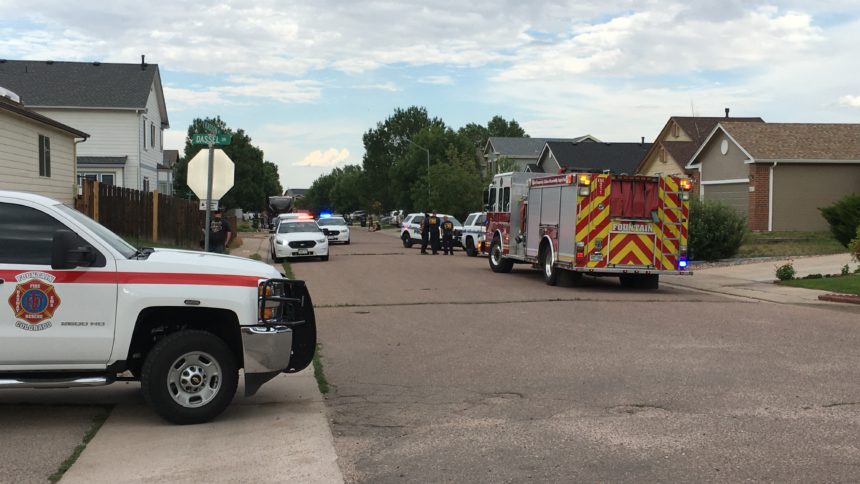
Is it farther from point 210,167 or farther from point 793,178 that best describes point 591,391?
point 793,178

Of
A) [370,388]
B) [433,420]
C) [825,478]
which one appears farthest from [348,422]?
[825,478]

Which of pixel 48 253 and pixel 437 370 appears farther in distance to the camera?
pixel 437 370

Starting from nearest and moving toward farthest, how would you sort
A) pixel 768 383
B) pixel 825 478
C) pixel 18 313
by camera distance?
pixel 825 478 → pixel 18 313 → pixel 768 383

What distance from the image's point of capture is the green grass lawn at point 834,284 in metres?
16.7

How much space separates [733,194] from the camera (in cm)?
3494

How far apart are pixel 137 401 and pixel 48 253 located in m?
1.82

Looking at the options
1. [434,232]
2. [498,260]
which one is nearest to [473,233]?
[434,232]

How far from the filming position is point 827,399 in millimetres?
7480

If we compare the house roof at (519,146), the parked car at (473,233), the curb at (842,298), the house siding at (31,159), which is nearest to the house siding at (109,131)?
the house siding at (31,159)

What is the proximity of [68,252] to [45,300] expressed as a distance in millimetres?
442

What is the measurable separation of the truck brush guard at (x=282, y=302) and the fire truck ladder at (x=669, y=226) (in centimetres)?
1209

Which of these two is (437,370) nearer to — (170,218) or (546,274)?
(546,274)

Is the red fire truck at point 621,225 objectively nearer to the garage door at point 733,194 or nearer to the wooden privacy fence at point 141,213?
the wooden privacy fence at point 141,213

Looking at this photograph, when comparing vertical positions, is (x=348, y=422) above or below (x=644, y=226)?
below
